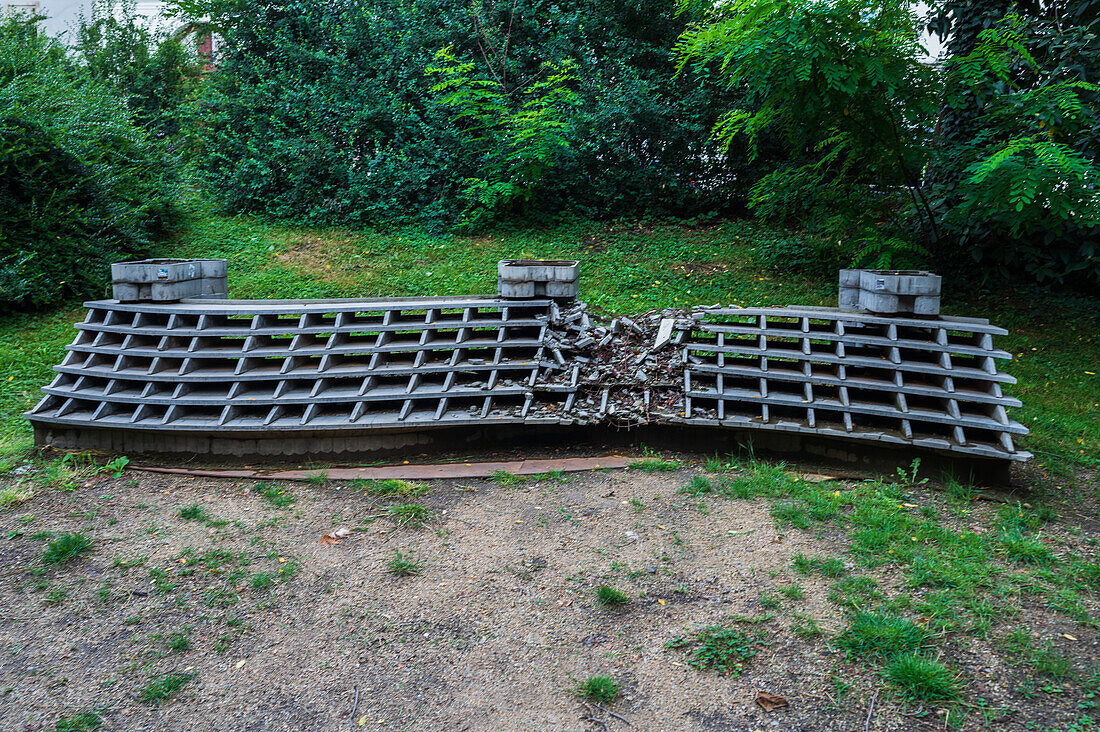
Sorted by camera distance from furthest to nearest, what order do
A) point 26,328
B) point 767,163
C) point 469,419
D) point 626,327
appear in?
point 767,163 < point 26,328 < point 626,327 < point 469,419

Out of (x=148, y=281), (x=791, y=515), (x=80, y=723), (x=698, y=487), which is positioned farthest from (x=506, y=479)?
(x=148, y=281)

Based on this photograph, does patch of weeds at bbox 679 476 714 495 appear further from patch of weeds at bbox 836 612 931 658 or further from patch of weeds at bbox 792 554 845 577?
patch of weeds at bbox 836 612 931 658

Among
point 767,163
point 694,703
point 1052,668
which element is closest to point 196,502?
point 694,703

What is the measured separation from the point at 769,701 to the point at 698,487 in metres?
1.98

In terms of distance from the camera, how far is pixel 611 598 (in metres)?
3.82

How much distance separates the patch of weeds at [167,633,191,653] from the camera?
3553mm

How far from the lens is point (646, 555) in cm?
425

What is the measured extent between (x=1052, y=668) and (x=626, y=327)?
4.23 m

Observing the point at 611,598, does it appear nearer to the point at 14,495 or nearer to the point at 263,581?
the point at 263,581

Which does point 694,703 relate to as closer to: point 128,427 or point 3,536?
point 3,536

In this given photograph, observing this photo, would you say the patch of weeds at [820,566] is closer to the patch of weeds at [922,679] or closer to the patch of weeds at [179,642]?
the patch of weeds at [922,679]

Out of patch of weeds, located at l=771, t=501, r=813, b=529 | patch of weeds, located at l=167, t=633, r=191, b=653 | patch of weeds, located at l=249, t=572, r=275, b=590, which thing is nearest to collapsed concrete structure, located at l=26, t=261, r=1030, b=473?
patch of weeds, located at l=771, t=501, r=813, b=529

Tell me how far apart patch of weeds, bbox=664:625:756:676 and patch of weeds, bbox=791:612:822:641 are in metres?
0.24

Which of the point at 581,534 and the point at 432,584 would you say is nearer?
the point at 432,584
